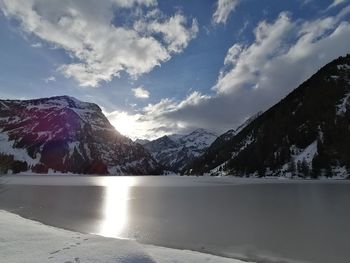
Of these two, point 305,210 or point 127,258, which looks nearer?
point 127,258

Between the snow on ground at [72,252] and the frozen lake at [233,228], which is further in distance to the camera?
the frozen lake at [233,228]

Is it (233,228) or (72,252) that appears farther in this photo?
(233,228)

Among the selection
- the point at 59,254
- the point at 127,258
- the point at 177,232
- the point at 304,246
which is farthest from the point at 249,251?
the point at 59,254

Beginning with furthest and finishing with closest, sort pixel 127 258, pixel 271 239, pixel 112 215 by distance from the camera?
pixel 112 215, pixel 271 239, pixel 127 258

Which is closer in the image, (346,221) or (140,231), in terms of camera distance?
(140,231)

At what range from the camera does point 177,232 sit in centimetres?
2992

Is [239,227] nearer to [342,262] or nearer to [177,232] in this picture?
[177,232]

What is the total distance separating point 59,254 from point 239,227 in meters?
19.1

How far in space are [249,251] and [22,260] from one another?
46.8ft

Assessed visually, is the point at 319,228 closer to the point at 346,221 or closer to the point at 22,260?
the point at 346,221

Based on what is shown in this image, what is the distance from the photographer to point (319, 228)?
31219mm

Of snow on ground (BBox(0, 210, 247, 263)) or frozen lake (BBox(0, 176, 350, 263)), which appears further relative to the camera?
frozen lake (BBox(0, 176, 350, 263))

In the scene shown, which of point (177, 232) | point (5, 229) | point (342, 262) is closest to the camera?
point (342, 262)

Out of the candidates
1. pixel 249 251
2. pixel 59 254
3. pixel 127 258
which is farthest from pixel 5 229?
pixel 249 251
